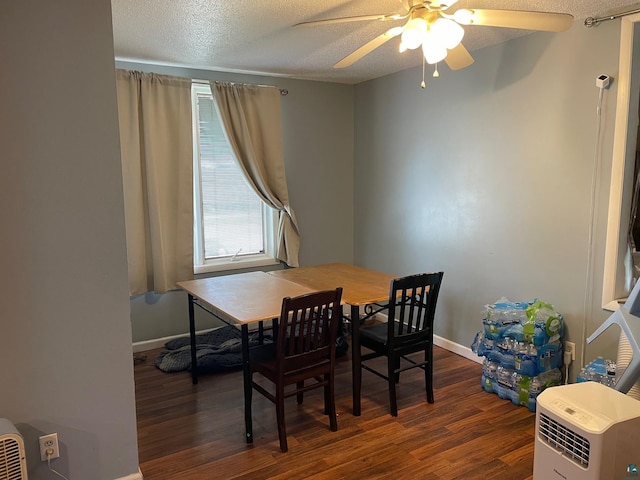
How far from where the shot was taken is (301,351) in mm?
2688

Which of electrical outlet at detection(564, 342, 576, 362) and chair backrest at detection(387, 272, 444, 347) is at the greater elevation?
chair backrest at detection(387, 272, 444, 347)

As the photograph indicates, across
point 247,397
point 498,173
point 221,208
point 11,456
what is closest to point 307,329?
point 247,397

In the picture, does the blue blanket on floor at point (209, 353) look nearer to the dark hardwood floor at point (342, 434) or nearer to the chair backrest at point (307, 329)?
the dark hardwood floor at point (342, 434)

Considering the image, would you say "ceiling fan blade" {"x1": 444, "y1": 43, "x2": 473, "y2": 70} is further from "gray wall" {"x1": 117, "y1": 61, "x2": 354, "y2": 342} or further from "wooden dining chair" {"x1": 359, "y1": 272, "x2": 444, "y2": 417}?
"gray wall" {"x1": 117, "y1": 61, "x2": 354, "y2": 342}

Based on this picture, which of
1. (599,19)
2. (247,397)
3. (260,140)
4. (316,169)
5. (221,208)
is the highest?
(599,19)

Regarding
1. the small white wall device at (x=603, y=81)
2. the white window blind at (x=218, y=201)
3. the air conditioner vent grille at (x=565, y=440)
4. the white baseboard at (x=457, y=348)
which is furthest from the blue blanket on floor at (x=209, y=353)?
the small white wall device at (x=603, y=81)

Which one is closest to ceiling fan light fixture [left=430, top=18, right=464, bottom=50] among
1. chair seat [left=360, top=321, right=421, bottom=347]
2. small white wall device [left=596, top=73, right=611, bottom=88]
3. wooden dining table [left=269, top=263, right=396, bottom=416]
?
small white wall device [left=596, top=73, right=611, bottom=88]

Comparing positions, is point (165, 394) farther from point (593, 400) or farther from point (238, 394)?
point (593, 400)

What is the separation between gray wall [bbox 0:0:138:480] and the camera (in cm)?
193

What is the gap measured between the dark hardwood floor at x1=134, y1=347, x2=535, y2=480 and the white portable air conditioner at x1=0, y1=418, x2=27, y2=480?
76 centimetres

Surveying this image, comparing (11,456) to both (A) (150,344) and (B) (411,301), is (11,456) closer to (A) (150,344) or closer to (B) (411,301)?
(B) (411,301)

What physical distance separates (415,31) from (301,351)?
1.71 meters

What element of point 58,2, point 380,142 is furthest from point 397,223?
point 58,2

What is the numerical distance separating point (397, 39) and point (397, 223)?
5.70ft
